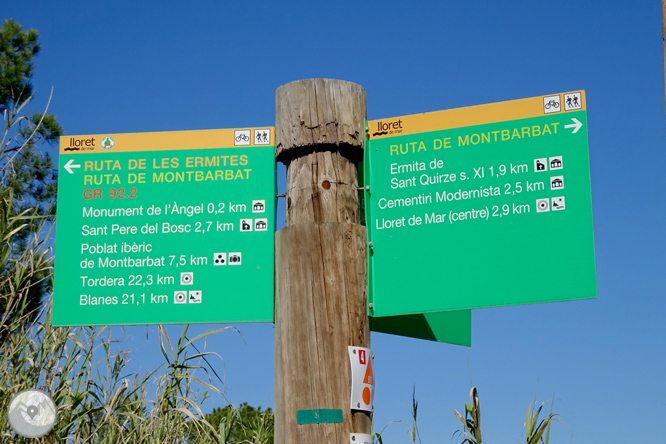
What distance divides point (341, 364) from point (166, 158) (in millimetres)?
1499

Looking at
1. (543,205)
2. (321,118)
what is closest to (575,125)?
(543,205)

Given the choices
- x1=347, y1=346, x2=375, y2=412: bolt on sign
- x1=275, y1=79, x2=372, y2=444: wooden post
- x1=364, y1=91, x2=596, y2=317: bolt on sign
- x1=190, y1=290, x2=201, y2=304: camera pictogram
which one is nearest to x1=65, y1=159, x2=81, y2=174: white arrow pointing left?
x1=190, y1=290, x2=201, y2=304: camera pictogram

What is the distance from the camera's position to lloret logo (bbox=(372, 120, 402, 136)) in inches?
173

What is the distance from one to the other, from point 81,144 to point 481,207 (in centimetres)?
225

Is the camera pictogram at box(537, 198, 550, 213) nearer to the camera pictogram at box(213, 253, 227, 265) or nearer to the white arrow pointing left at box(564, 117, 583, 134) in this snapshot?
the white arrow pointing left at box(564, 117, 583, 134)

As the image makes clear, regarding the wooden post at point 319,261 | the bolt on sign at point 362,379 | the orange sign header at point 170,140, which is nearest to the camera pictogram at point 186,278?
the wooden post at point 319,261

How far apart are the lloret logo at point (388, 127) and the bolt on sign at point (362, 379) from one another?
3.71 ft

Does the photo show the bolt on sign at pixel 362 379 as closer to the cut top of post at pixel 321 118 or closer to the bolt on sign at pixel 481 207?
the bolt on sign at pixel 481 207

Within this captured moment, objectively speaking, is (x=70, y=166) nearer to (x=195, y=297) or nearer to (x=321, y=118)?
(x=195, y=297)

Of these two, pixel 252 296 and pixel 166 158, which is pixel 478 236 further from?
pixel 166 158

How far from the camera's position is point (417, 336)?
468 centimetres

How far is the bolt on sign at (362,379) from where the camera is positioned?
407 centimetres

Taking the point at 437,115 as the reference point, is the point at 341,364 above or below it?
below

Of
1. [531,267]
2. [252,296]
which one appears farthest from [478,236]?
[252,296]
